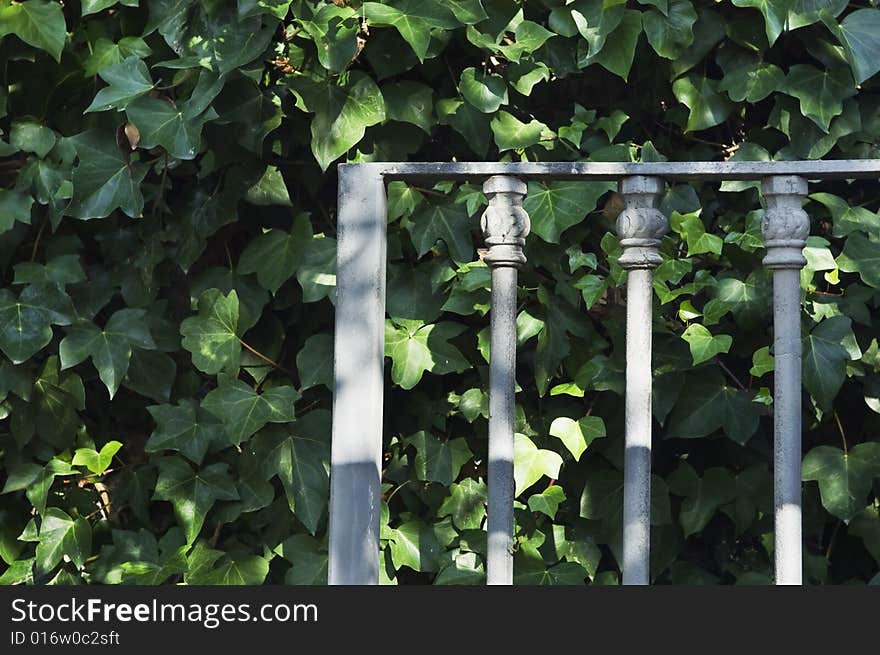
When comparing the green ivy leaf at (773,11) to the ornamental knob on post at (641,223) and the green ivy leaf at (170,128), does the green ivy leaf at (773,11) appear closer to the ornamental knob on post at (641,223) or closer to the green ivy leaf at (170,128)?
the ornamental knob on post at (641,223)

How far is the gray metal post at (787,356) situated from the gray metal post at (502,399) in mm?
277

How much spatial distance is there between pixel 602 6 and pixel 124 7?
794mm

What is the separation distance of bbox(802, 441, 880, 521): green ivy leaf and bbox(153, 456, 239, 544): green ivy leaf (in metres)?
0.93

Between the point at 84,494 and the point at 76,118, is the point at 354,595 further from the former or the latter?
the point at 76,118

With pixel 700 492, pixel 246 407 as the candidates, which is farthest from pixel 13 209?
pixel 700 492

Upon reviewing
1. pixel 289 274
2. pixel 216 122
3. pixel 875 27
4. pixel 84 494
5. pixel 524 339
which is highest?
pixel 875 27

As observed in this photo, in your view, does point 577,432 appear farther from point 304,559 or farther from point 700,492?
point 304,559

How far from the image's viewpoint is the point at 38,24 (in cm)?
174

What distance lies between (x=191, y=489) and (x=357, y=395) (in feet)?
2.46

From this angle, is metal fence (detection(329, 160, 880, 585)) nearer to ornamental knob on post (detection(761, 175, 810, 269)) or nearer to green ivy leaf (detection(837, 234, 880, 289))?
ornamental knob on post (detection(761, 175, 810, 269))

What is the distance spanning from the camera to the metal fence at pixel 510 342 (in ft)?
3.73

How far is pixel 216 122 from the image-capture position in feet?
5.62

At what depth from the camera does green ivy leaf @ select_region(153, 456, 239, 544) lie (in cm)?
177

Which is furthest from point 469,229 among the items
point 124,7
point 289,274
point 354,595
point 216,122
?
point 354,595
